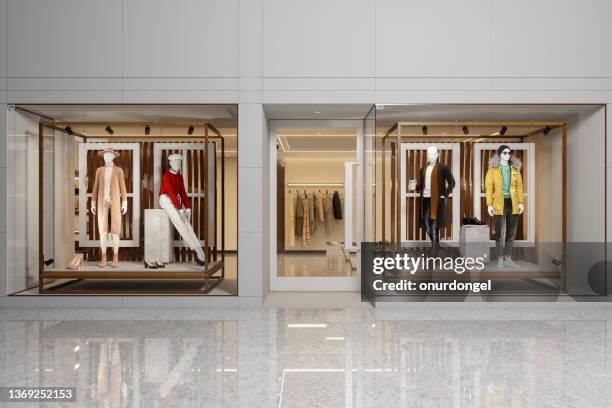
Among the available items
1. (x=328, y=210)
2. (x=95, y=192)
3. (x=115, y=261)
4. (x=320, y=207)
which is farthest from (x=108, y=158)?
(x=328, y=210)

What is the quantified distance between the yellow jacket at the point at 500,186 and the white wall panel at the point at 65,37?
4.74m

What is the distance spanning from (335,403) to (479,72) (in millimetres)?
4164

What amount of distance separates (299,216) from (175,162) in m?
1.76

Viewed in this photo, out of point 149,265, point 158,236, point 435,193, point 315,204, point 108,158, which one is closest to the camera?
point 149,265

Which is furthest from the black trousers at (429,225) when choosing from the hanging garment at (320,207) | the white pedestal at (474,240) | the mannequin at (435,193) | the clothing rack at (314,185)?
the hanging garment at (320,207)

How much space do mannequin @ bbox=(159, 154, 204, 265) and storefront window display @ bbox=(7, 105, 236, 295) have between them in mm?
12

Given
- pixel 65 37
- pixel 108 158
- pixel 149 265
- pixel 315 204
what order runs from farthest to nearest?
pixel 315 204
pixel 108 158
pixel 149 265
pixel 65 37

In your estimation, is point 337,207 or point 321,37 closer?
point 321,37

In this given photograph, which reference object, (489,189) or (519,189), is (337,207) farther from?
(519,189)

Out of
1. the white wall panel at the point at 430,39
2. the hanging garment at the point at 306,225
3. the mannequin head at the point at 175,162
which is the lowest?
Result: the hanging garment at the point at 306,225

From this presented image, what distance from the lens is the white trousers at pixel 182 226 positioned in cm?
576

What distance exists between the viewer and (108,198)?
581cm

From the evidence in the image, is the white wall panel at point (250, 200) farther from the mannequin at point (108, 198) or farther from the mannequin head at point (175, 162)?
the mannequin at point (108, 198)

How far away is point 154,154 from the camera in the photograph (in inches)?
238
